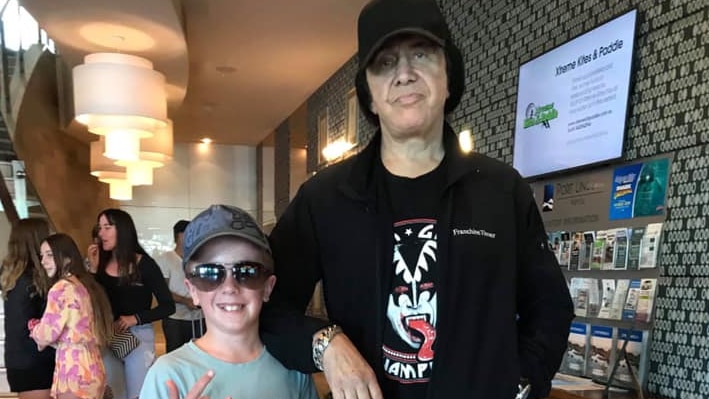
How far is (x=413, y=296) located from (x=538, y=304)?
25 cm

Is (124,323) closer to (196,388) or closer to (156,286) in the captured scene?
(156,286)

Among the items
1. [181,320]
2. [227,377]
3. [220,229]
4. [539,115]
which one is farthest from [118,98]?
[227,377]

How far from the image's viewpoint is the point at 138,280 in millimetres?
3312

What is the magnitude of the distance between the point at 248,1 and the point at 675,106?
3195 millimetres

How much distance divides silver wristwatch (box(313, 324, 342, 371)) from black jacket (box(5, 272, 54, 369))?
2.40 m

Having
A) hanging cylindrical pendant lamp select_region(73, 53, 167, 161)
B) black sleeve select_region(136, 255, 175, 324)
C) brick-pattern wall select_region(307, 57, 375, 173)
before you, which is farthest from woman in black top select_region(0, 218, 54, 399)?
brick-pattern wall select_region(307, 57, 375, 173)

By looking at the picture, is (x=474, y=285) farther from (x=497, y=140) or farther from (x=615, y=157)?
(x=497, y=140)

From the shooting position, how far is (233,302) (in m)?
1.15

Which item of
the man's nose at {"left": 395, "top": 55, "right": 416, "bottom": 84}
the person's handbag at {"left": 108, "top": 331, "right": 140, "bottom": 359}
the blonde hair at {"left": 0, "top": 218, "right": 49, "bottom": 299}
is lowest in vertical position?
the person's handbag at {"left": 108, "top": 331, "right": 140, "bottom": 359}

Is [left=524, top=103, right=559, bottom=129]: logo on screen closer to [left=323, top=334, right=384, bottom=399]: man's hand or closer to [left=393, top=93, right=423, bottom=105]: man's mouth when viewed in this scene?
[left=393, top=93, right=423, bottom=105]: man's mouth

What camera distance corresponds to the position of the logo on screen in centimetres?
255

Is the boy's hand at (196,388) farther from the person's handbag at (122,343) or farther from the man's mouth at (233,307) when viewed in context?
the person's handbag at (122,343)

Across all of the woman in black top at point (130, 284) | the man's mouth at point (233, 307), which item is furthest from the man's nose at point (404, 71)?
the woman in black top at point (130, 284)

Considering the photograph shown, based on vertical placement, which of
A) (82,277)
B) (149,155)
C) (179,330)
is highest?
(149,155)
